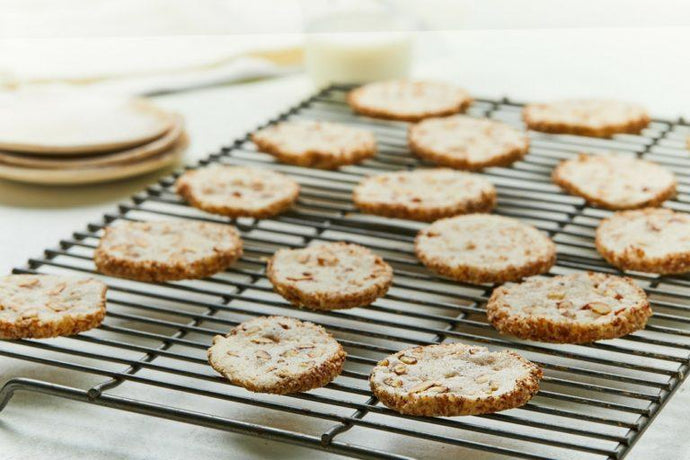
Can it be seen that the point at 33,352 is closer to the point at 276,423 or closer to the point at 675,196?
the point at 276,423

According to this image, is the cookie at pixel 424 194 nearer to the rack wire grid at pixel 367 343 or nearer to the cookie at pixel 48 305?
the rack wire grid at pixel 367 343

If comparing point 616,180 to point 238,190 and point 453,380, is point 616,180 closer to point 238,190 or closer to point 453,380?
point 238,190

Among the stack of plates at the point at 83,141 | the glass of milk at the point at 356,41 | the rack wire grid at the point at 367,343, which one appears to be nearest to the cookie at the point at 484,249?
the rack wire grid at the point at 367,343

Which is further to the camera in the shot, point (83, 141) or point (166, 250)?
point (83, 141)

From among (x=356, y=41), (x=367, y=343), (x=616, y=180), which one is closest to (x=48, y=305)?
(x=367, y=343)

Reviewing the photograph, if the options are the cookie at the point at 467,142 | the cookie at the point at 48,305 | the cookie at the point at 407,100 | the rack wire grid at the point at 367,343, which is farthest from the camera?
the cookie at the point at 407,100

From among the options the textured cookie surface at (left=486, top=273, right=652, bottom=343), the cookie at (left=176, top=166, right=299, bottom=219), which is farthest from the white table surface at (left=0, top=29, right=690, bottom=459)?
the cookie at (left=176, top=166, right=299, bottom=219)

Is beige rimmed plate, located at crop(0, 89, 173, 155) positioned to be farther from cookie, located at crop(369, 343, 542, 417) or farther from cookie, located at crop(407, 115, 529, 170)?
cookie, located at crop(369, 343, 542, 417)
